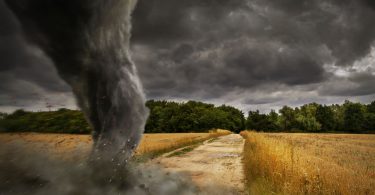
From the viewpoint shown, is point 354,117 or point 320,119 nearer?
point 354,117

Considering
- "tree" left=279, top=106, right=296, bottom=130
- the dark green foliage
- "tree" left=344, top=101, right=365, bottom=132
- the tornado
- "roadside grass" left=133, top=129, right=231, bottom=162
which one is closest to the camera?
the tornado

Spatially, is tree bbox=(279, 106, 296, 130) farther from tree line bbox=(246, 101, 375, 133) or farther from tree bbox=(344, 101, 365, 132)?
tree bbox=(344, 101, 365, 132)

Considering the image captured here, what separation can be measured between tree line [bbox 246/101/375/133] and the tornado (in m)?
127

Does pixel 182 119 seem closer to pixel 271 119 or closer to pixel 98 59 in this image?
pixel 271 119

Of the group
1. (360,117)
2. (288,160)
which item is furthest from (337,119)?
(288,160)

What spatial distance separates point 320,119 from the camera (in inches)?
5167

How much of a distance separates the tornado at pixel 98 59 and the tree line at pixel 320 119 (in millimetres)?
126634

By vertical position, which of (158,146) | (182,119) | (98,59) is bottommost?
(158,146)

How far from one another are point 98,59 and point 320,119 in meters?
141

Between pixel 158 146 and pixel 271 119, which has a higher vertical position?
pixel 271 119

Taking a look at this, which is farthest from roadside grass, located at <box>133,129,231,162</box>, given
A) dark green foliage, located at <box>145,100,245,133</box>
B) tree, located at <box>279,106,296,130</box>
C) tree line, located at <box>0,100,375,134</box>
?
tree, located at <box>279,106,296,130</box>

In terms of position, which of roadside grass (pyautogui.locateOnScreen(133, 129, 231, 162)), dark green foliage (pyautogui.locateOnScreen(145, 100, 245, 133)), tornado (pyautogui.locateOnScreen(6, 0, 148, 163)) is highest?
dark green foliage (pyautogui.locateOnScreen(145, 100, 245, 133))

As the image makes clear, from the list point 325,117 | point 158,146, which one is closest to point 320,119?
point 325,117

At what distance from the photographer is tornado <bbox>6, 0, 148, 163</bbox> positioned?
5.75 m
